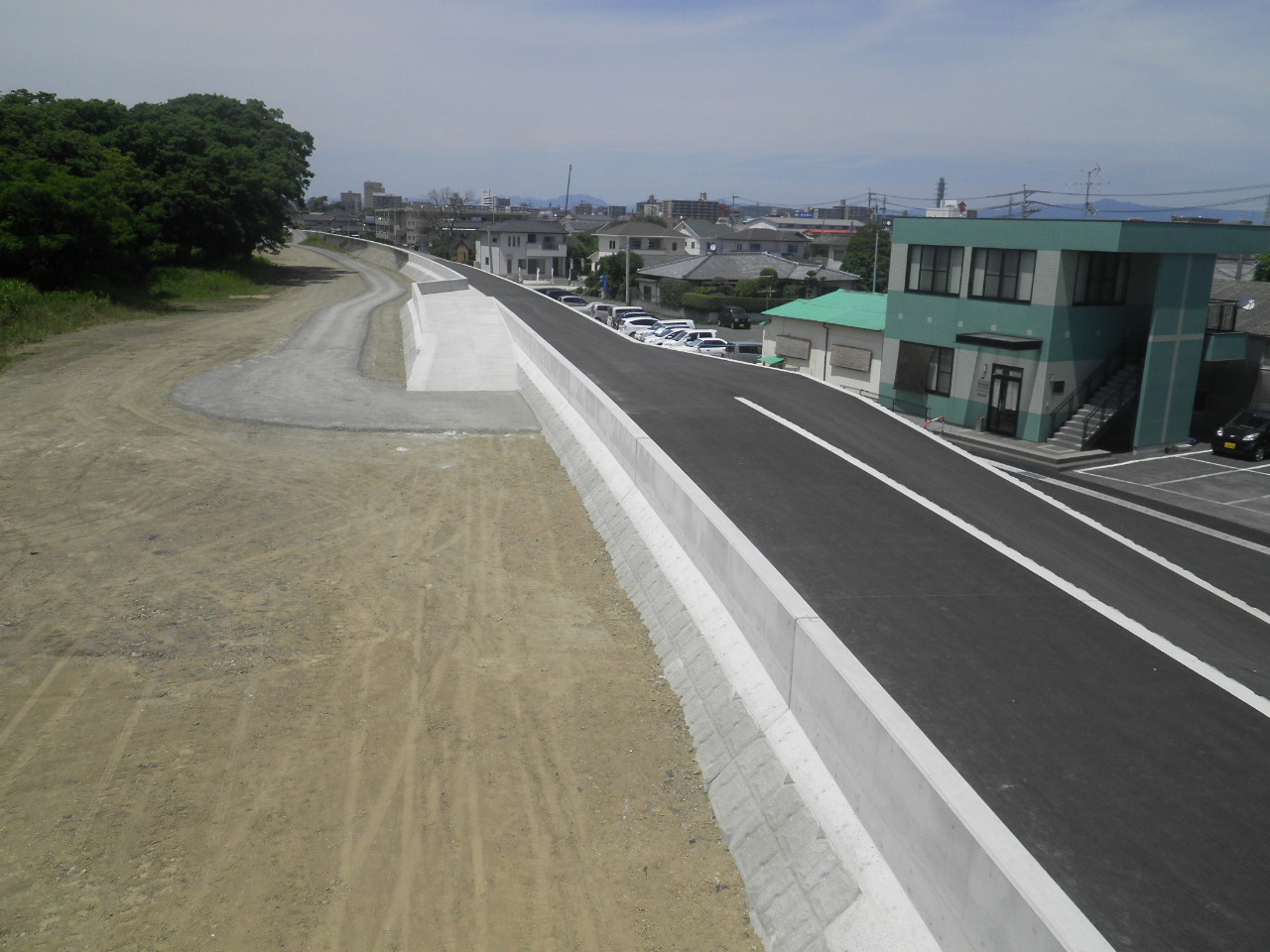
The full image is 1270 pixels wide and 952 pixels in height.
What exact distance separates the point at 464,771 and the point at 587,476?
348 inches

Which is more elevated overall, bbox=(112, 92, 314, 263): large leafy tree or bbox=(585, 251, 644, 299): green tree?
bbox=(112, 92, 314, 263): large leafy tree

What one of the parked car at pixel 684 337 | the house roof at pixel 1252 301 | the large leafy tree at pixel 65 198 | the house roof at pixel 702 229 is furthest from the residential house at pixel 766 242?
the house roof at pixel 1252 301

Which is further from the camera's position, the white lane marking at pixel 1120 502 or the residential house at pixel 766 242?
the residential house at pixel 766 242

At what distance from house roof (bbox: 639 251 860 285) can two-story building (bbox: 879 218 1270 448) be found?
1491 inches

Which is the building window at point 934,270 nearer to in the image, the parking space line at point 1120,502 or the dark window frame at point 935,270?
the dark window frame at point 935,270

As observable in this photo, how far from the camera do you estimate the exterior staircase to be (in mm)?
28875

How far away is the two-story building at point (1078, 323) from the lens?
2836cm

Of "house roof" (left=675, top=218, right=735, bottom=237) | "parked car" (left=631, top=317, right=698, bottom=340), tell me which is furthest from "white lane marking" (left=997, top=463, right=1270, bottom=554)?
"house roof" (left=675, top=218, right=735, bottom=237)

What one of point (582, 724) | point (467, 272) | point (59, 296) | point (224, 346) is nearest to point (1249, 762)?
point (582, 724)

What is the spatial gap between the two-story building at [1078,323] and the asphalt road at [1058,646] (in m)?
12.3

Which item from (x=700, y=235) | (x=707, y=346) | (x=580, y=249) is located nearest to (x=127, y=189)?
(x=707, y=346)

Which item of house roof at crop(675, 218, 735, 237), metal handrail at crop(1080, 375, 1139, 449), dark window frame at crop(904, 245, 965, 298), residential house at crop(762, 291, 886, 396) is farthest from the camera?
house roof at crop(675, 218, 735, 237)

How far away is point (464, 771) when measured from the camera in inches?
371

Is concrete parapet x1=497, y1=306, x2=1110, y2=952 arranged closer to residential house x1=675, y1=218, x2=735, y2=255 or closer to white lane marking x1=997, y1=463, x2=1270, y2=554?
white lane marking x1=997, y1=463, x2=1270, y2=554
